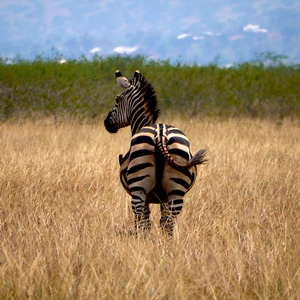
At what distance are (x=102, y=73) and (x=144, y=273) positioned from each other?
21096 millimetres

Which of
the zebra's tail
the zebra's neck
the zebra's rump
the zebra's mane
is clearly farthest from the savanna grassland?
the zebra's mane

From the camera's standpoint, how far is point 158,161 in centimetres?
441

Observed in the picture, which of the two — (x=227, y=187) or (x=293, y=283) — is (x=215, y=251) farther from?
(x=227, y=187)

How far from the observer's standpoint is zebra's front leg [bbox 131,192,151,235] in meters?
4.43

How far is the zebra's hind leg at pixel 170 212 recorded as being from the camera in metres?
4.45

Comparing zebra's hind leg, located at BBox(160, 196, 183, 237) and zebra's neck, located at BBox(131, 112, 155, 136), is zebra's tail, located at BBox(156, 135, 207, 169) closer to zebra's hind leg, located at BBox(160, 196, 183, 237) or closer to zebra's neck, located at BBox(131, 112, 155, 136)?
zebra's hind leg, located at BBox(160, 196, 183, 237)

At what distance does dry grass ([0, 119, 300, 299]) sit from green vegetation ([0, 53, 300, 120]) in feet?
23.4

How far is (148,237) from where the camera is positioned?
14.2 feet

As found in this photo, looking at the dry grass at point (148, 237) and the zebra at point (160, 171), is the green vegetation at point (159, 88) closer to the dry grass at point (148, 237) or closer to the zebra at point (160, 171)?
the dry grass at point (148, 237)

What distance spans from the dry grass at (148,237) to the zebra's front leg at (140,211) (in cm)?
10

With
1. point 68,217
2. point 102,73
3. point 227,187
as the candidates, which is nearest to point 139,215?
point 68,217

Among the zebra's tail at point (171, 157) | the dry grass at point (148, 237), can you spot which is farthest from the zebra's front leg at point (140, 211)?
the zebra's tail at point (171, 157)

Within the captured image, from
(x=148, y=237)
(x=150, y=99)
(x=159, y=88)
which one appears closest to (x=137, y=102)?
(x=150, y=99)

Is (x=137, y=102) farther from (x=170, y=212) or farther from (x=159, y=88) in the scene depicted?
(x=159, y=88)
